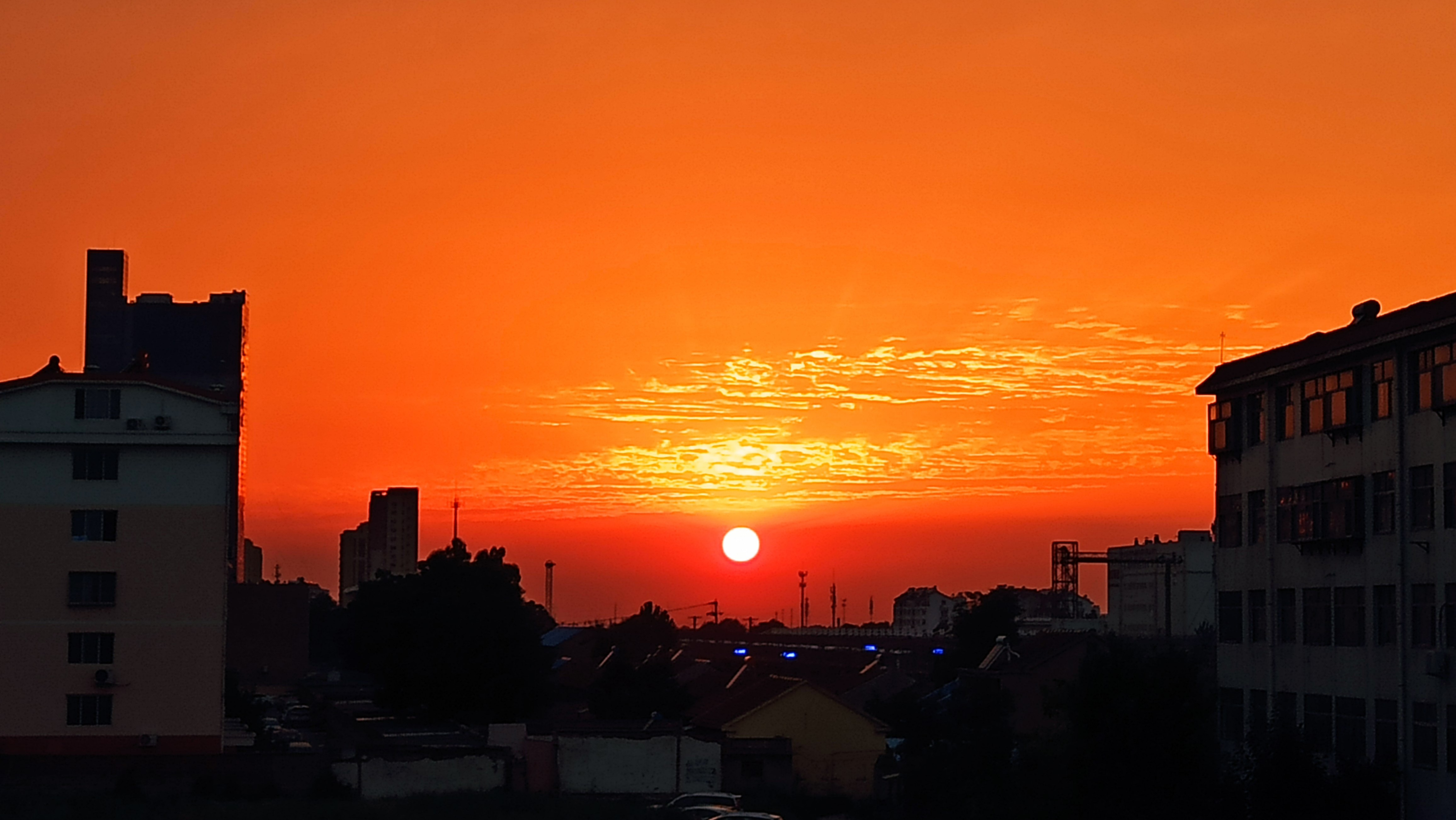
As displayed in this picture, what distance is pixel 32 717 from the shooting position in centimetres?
5362

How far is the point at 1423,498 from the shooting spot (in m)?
35.0

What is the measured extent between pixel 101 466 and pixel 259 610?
74.1 m

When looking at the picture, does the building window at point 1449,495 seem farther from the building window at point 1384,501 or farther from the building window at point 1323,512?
the building window at point 1323,512

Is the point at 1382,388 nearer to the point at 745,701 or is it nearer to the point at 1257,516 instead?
the point at 1257,516

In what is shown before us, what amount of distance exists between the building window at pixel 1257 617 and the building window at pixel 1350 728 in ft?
13.5

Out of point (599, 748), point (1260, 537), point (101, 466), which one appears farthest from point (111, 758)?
point (1260, 537)

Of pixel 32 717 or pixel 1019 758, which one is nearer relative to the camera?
pixel 1019 758

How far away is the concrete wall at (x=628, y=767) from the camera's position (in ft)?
185

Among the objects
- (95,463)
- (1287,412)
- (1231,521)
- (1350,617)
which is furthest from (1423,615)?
(95,463)

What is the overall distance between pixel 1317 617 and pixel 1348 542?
103 inches

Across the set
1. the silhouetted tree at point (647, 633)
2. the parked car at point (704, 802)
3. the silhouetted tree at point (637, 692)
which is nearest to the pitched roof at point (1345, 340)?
the parked car at point (704, 802)

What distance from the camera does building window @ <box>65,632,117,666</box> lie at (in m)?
54.5

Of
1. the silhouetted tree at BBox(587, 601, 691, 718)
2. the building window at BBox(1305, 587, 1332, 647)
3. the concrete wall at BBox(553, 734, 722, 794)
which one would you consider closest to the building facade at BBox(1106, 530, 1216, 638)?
the silhouetted tree at BBox(587, 601, 691, 718)

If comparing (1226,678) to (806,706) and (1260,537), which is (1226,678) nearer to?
(1260,537)
